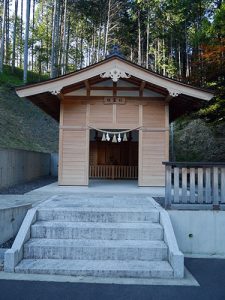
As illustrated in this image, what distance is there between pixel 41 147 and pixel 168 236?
1478 cm

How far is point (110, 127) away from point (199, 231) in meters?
4.88

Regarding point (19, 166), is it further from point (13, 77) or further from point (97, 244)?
point (13, 77)

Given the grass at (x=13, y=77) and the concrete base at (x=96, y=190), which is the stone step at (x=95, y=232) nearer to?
the concrete base at (x=96, y=190)

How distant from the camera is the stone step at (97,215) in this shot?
4.79 meters

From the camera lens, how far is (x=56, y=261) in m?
3.98

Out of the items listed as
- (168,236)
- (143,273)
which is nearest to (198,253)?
(168,236)

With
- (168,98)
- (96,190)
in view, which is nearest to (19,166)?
(96,190)

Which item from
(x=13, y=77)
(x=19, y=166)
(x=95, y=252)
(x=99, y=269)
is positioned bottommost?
(x=99, y=269)

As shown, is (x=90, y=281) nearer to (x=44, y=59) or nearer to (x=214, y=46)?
(x=214, y=46)

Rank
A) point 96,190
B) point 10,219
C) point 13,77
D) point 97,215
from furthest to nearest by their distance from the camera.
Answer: point 13,77
point 96,190
point 97,215
point 10,219

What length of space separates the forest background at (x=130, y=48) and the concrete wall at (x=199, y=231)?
7.78m

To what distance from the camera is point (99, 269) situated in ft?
12.2

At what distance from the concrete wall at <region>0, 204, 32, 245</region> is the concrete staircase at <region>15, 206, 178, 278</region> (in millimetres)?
336

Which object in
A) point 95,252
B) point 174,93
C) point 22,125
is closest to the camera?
point 95,252
